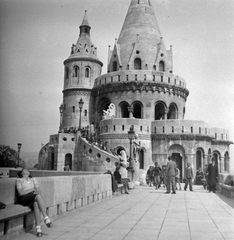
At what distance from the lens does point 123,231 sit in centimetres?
661

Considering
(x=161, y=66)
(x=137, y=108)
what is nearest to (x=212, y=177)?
(x=137, y=108)

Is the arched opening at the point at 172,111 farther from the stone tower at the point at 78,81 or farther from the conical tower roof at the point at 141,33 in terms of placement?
the stone tower at the point at 78,81

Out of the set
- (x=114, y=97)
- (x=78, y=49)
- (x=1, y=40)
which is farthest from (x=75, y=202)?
(x=78, y=49)

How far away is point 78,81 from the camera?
40688mm

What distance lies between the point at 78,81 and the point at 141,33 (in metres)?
9.08

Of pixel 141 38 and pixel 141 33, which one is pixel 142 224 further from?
pixel 141 33

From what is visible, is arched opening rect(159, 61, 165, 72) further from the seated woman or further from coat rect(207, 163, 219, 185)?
the seated woman

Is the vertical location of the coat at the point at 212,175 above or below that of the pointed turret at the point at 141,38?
below

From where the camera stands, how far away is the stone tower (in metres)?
40.3

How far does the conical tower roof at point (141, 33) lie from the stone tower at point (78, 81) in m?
3.66

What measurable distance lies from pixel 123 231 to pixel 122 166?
1163 centimetres

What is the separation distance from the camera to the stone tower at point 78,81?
4031 centimetres

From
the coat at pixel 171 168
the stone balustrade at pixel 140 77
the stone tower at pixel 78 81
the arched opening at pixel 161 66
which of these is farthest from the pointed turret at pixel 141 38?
the coat at pixel 171 168

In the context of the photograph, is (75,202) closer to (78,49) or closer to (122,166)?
(122,166)
